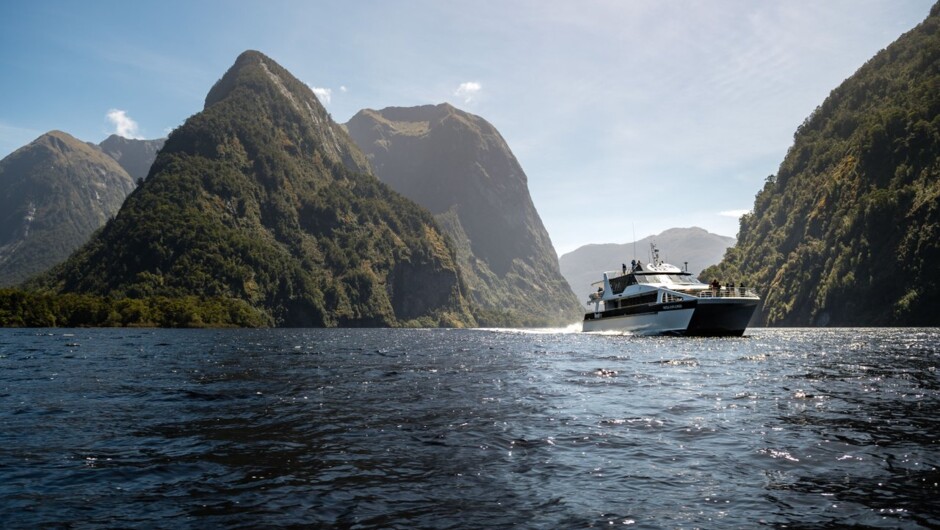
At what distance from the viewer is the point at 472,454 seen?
13.7 m

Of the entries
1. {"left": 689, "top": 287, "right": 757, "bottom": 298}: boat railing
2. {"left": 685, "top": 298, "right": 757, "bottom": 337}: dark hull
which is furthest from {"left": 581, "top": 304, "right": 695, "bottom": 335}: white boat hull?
{"left": 689, "top": 287, "right": 757, "bottom": 298}: boat railing

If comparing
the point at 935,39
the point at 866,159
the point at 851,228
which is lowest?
the point at 851,228

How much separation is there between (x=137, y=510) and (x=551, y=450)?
8600 millimetres

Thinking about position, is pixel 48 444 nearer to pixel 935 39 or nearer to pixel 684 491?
pixel 684 491

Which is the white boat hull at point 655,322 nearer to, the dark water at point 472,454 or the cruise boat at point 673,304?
the cruise boat at point 673,304

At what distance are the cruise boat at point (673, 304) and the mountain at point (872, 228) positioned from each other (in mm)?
77251

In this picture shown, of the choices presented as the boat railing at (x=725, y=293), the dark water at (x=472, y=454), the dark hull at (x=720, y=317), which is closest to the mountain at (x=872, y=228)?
the boat railing at (x=725, y=293)

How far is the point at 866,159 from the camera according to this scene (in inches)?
6585

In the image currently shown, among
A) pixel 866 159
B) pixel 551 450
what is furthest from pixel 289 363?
pixel 866 159

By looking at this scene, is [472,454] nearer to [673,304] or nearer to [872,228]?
[673,304]

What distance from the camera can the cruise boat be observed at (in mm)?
75875

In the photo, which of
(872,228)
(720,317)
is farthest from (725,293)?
(872,228)

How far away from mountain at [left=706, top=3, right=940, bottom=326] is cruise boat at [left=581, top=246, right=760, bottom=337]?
7725 centimetres

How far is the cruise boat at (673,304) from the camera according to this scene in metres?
75.9
